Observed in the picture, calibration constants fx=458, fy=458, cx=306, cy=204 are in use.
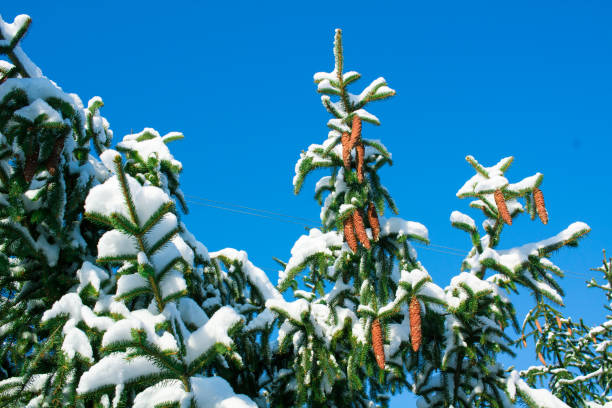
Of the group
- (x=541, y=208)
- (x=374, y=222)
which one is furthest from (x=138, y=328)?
(x=541, y=208)

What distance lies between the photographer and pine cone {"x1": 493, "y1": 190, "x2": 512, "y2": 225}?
332 centimetres

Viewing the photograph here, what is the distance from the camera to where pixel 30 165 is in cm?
329

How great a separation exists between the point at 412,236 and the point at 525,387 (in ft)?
4.47

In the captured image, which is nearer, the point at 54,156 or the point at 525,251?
the point at 54,156

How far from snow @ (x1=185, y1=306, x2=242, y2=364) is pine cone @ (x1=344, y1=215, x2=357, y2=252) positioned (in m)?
1.37

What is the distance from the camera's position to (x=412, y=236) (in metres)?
3.65

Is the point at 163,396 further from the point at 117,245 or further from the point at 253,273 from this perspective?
→ the point at 253,273

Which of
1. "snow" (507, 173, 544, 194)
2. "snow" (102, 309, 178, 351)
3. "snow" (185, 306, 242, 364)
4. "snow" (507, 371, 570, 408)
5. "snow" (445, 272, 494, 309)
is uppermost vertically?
"snow" (507, 173, 544, 194)

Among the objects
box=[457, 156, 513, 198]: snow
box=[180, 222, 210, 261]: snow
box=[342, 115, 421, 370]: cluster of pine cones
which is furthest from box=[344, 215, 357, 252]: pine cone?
box=[180, 222, 210, 261]: snow

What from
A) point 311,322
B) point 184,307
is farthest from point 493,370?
point 184,307

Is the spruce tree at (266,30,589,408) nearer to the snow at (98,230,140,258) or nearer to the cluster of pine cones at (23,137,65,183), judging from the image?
the snow at (98,230,140,258)

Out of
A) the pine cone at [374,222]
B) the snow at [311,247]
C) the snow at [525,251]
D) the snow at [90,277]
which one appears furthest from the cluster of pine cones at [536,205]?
the snow at [90,277]

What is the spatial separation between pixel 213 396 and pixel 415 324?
4.68ft

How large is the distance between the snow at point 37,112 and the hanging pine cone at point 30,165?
23 cm
